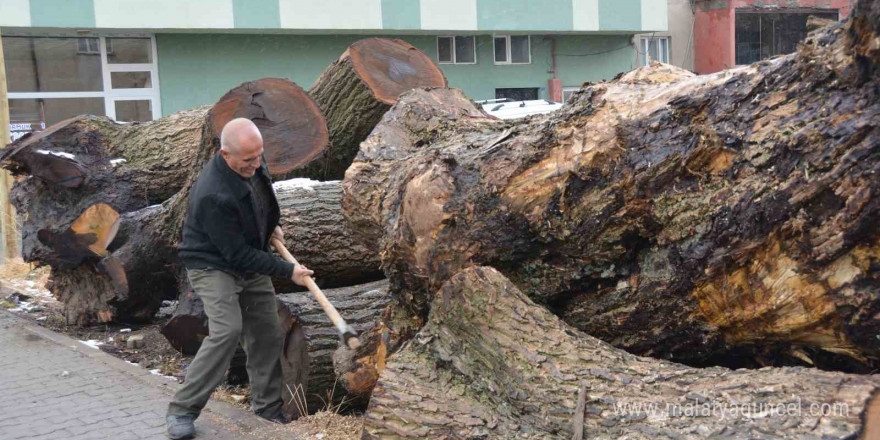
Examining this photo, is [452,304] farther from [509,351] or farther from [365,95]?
[365,95]

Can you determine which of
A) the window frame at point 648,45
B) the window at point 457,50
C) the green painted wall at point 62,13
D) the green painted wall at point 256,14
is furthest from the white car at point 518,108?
the window frame at point 648,45

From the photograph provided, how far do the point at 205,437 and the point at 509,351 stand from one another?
6.31ft

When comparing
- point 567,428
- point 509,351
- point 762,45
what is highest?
point 762,45

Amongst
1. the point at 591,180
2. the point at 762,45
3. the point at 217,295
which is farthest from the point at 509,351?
the point at 762,45

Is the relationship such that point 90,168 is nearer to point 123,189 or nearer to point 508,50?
point 123,189

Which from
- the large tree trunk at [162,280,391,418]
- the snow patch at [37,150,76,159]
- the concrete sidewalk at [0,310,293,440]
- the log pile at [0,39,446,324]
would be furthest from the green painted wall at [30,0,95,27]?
the large tree trunk at [162,280,391,418]

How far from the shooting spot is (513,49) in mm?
22969

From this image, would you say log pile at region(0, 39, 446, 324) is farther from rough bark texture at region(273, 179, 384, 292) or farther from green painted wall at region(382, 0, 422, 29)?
green painted wall at region(382, 0, 422, 29)

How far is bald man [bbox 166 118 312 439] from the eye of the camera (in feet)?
14.9

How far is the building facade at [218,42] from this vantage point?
57.2ft

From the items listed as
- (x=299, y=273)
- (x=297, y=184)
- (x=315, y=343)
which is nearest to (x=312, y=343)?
(x=315, y=343)

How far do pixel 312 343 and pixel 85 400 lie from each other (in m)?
1.51

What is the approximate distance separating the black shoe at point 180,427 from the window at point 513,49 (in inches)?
750

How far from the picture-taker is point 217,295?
4648mm
